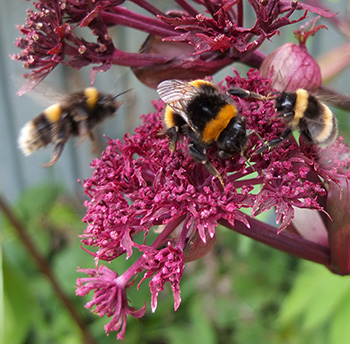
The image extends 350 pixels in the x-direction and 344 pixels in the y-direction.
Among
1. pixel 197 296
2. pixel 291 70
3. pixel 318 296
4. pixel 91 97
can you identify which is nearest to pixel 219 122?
pixel 291 70

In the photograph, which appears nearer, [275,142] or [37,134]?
[275,142]

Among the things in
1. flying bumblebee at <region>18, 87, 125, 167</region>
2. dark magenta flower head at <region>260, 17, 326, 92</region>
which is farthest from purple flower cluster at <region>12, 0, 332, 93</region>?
flying bumblebee at <region>18, 87, 125, 167</region>

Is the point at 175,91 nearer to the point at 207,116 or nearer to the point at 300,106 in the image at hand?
the point at 207,116

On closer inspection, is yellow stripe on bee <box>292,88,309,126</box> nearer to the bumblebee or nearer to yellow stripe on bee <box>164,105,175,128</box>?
the bumblebee

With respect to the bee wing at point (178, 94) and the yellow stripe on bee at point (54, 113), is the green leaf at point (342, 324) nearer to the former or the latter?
the bee wing at point (178, 94)

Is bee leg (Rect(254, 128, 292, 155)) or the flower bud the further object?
the flower bud

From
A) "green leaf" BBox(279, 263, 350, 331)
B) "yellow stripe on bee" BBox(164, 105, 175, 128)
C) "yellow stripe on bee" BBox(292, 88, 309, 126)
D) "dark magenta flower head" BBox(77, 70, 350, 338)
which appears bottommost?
"green leaf" BBox(279, 263, 350, 331)

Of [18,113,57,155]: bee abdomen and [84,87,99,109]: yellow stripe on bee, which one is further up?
[84,87,99,109]: yellow stripe on bee
